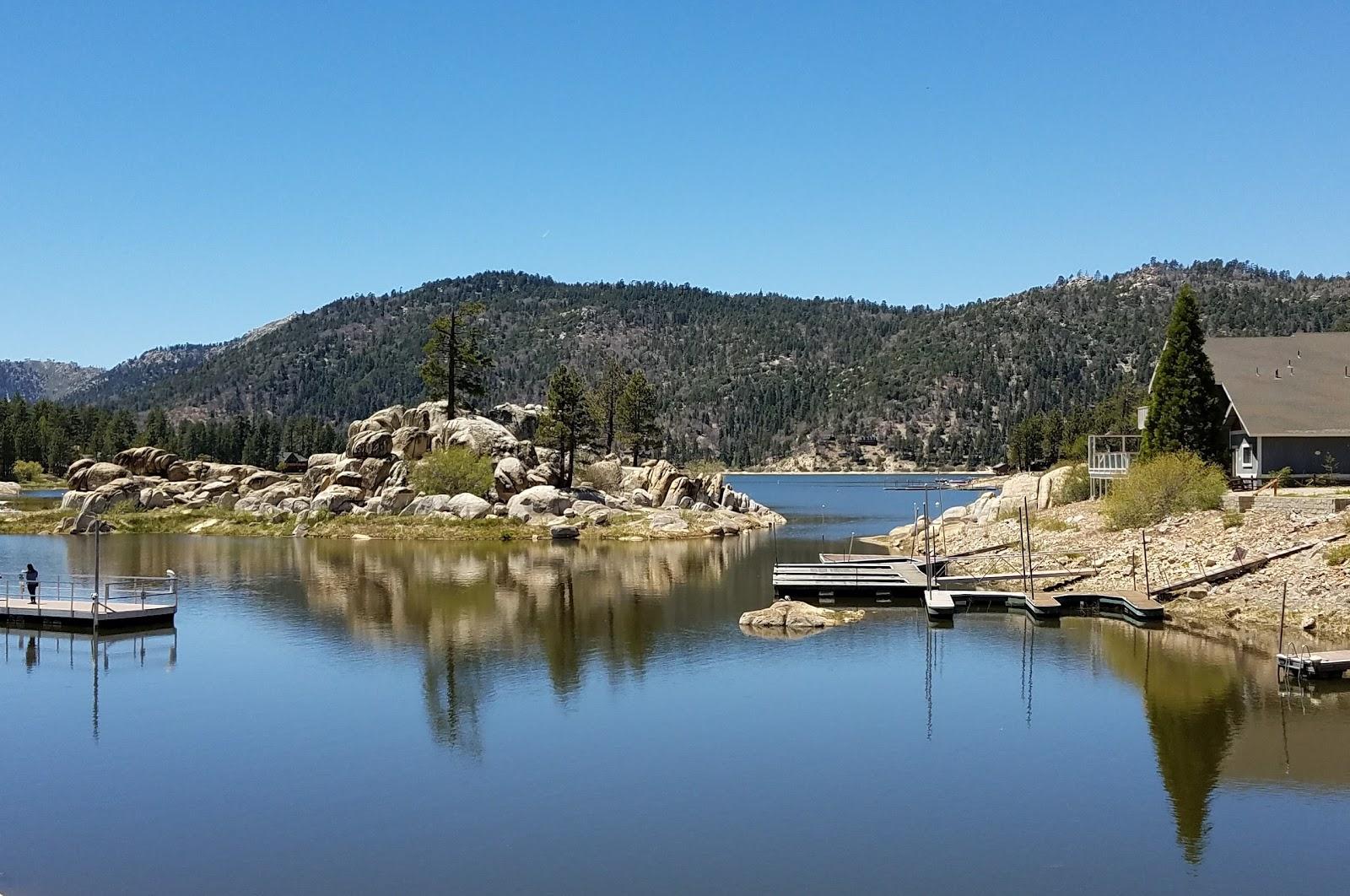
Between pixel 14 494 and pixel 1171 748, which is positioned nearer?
pixel 1171 748

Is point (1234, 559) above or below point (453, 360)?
below

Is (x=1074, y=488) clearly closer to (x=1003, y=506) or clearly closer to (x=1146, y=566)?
(x=1003, y=506)

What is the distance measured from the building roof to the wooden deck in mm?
48488

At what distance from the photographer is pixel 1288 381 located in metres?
59.9

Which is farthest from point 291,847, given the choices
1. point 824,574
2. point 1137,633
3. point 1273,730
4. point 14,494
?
point 14,494

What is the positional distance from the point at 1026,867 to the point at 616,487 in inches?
2888

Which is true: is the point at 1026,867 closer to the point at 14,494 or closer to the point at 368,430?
the point at 368,430

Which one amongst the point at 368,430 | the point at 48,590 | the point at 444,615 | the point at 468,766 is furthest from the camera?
the point at 368,430

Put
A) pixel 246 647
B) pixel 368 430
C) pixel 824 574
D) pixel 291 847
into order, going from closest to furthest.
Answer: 1. pixel 291 847
2. pixel 246 647
3. pixel 824 574
4. pixel 368 430

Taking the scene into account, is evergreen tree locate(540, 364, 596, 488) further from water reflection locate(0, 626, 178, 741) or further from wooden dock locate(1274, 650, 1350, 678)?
wooden dock locate(1274, 650, 1350, 678)

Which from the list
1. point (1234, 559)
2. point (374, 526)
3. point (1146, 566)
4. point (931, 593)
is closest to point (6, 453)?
point (374, 526)

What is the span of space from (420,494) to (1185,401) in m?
49.9

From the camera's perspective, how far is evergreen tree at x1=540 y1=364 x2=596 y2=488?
8819 cm

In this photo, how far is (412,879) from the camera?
713 inches
